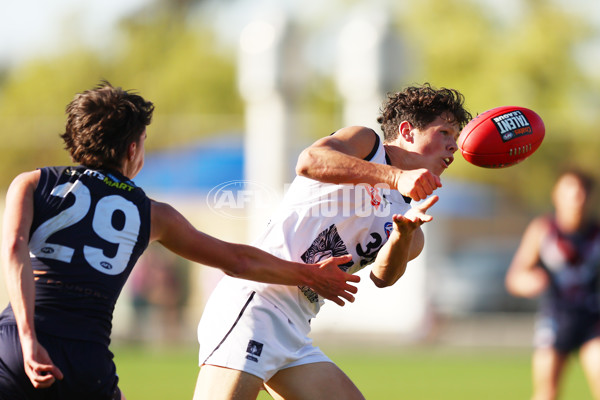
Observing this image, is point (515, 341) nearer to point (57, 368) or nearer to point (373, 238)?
point (373, 238)

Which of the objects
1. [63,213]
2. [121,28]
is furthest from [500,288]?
[121,28]

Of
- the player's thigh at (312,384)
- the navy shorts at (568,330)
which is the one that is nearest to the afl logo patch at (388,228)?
the player's thigh at (312,384)

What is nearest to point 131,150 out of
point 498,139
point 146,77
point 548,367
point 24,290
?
point 24,290

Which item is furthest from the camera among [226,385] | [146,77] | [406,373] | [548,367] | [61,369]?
[146,77]

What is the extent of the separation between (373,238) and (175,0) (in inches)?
1469

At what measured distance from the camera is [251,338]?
4.36 m

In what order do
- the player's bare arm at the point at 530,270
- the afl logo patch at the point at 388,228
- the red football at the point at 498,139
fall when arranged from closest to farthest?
1. the afl logo patch at the point at 388,228
2. the red football at the point at 498,139
3. the player's bare arm at the point at 530,270

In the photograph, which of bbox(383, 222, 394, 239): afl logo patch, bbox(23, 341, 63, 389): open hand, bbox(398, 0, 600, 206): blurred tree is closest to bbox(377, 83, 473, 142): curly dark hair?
bbox(383, 222, 394, 239): afl logo patch

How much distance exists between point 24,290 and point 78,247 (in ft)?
0.87

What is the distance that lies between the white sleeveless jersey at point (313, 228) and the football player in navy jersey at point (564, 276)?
3.22 meters

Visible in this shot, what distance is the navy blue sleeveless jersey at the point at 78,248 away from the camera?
3.64 m

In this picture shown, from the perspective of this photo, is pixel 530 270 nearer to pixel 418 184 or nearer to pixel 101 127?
pixel 418 184

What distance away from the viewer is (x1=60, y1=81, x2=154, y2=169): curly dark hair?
3.84m

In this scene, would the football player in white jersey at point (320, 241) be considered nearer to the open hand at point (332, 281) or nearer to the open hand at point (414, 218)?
the open hand at point (414, 218)
